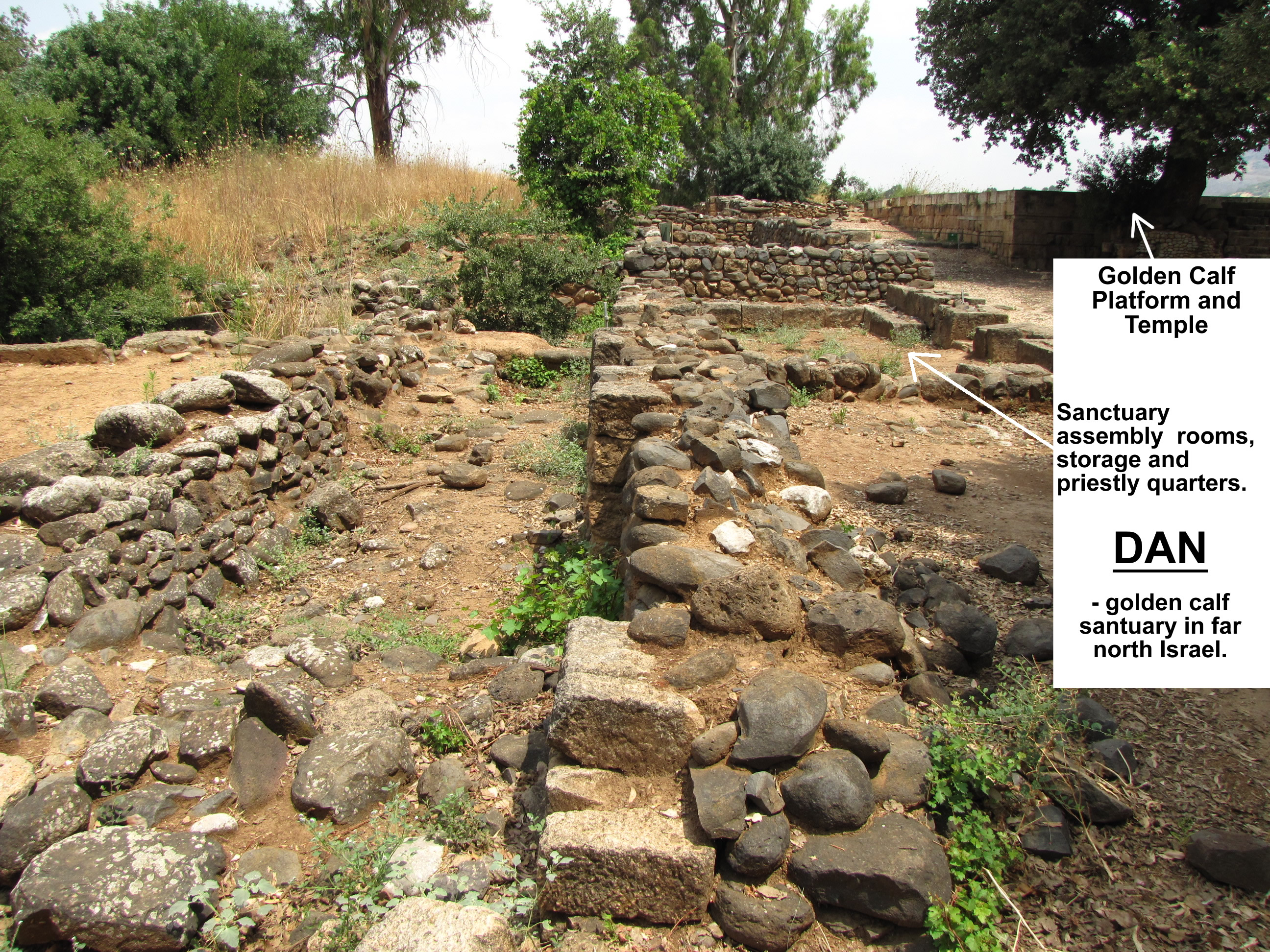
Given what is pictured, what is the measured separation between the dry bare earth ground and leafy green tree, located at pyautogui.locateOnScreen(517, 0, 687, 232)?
281 inches

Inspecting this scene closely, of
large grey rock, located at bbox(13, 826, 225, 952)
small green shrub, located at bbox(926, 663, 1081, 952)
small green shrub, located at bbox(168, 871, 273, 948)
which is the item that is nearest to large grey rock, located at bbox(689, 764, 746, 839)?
small green shrub, located at bbox(926, 663, 1081, 952)

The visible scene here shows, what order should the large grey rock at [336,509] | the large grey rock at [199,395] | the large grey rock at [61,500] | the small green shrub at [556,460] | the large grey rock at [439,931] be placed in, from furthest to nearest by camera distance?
1. the small green shrub at [556,460]
2. the large grey rock at [336,509]
3. the large grey rock at [199,395]
4. the large grey rock at [61,500]
5. the large grey rock at [439,931]

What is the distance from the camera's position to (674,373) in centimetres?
565

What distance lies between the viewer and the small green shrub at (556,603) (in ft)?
12.6

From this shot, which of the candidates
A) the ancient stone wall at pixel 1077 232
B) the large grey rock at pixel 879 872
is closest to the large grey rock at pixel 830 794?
the large grey rock at pixel 879 872

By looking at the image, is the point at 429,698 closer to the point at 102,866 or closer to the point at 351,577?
the point at 102,866

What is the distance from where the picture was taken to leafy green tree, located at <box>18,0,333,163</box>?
1672 cm

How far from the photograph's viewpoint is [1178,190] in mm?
15961

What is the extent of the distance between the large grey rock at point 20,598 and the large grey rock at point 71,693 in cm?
50

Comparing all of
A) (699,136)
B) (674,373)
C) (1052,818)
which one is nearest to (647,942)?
(1052,818)

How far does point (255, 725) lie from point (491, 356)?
671cm

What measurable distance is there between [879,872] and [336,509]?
16.0ft

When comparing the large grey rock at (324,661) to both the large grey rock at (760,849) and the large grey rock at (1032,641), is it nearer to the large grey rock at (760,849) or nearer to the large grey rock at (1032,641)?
the large grey rock at (760,849)

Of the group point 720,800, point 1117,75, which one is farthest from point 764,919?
point 1117,75
